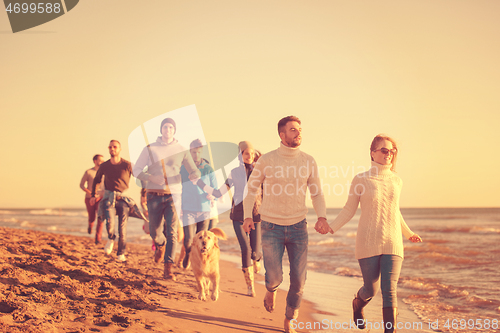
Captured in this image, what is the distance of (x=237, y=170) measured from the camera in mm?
5801

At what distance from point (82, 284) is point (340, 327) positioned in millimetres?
3386

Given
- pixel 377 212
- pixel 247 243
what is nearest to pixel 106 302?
pixel 247 243

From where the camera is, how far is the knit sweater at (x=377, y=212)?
371cm

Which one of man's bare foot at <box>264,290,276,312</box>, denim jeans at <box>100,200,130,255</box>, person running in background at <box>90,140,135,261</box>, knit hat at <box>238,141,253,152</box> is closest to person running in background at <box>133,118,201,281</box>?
knit hat at <box>238,141,253,152</box>

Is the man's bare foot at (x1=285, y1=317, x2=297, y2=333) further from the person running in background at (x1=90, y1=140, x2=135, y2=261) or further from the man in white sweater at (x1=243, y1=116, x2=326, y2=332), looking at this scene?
the person running in background at (x1=90, y1=140, x2=135, y2=261)

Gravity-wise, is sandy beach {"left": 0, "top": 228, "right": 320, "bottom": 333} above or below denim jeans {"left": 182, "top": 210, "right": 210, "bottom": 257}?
below

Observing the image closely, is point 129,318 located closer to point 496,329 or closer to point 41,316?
point 41,316

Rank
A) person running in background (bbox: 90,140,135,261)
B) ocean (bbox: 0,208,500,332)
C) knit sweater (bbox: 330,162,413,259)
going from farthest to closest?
person running in background (bbox: 90,140,135,261) < ocean (bbox: 0,208,500,332) < knit sweater (bbox: 330,162,413,259)

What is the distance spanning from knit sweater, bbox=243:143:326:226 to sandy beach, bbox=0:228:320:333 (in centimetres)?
136

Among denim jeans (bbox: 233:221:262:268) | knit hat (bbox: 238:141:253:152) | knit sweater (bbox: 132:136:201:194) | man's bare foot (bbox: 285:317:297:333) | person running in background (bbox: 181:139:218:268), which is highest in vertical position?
knit hat (bbox: 238:141:253:152)

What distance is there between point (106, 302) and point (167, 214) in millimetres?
2082

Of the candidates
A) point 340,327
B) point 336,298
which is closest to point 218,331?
point 340,327

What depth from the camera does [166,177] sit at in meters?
6.13

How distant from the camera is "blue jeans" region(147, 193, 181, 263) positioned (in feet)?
20.2
